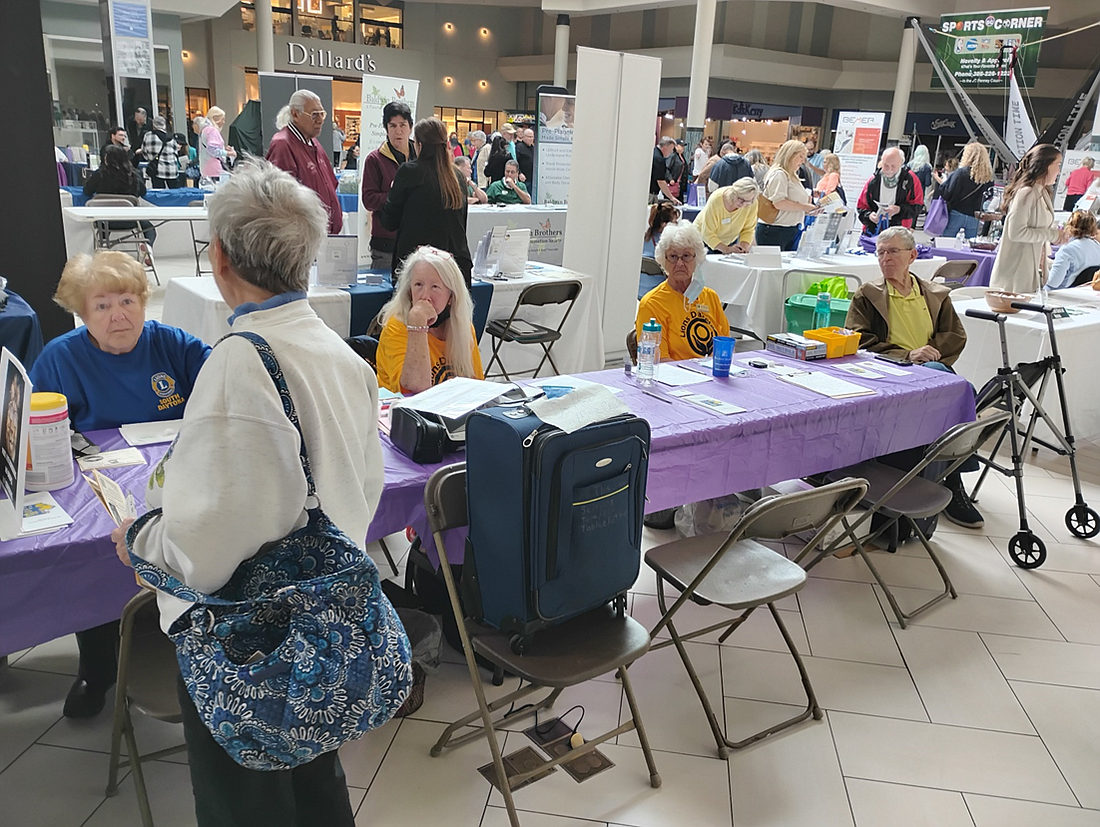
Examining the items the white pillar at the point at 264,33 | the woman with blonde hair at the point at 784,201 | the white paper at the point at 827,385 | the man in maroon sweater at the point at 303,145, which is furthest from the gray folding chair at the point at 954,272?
the white pillar at the point at 264,33

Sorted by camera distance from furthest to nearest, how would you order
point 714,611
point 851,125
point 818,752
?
point 851,125, point 714,611, point 818,752

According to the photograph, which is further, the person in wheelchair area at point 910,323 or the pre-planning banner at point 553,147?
the pre-planning banner at point 553,147

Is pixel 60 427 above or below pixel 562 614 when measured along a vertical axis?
above

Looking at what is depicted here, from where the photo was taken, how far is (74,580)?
66.4 inches

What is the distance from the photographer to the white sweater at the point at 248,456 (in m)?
1.18

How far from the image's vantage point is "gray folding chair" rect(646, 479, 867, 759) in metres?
2.15

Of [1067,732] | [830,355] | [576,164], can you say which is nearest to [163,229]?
[576,164]

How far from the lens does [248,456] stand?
1186 millimetres

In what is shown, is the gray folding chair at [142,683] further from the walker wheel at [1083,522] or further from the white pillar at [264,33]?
the white pillar at [264,33]

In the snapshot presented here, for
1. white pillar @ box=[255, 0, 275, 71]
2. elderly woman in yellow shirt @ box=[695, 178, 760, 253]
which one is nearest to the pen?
elderly woman in yellow shirt @ box=[695, 178, 760, 253]

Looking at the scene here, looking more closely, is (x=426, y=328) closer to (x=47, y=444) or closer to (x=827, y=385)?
(x=47, y=444)

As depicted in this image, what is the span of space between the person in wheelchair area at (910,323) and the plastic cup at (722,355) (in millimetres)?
941

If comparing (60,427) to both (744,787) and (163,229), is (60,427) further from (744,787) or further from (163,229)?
(163,229)

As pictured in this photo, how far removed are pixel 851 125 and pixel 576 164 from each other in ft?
23.1
